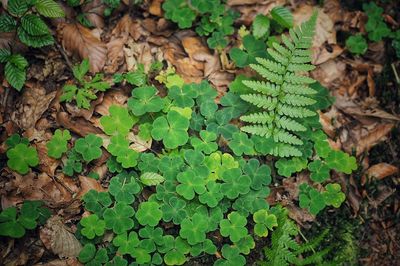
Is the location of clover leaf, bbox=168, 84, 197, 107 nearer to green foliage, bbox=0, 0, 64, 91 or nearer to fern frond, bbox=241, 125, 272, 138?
fern frond, bbox=241, 125, 272, 138

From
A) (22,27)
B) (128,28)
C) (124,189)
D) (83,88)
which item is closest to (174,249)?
(124,189)

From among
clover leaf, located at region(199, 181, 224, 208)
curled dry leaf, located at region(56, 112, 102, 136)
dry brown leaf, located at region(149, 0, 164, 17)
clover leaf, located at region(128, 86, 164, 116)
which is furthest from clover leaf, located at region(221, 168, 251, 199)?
dry brown leaf, located at region(149, 0, 164, 17)

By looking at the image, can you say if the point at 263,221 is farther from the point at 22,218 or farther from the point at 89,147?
the point at 22,218

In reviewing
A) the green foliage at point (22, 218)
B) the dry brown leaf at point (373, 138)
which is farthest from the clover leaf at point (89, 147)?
the dry brown leaf at point (373, 138)

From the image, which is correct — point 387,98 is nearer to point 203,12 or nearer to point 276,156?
point 276,156

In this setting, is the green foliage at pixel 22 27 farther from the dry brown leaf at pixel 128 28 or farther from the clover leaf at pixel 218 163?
the clover leaf at pixel 218 163

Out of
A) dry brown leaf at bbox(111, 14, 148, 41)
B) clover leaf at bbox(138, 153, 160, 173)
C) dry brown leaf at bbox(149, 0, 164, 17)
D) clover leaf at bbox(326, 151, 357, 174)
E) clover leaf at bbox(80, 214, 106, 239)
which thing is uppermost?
dry brown leaf at bbox(149, 0, 164, 17)

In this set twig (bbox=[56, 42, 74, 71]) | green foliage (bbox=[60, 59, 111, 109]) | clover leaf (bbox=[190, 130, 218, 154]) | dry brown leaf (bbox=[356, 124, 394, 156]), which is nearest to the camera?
clover leaf (bbox=[190, 130, 218, 154])
